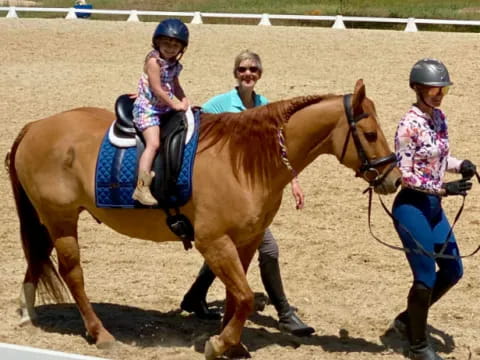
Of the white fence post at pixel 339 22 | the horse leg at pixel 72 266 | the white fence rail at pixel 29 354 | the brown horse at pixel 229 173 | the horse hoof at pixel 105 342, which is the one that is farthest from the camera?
the white fence post at pixel 339 22

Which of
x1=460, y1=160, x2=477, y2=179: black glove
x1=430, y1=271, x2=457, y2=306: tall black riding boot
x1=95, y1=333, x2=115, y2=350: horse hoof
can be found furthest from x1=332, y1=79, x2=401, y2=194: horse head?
x1=95, y1=333, x2=115, y2=350: horse hoof

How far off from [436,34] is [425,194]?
1354cm

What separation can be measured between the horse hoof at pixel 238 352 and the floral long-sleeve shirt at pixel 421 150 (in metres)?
1.56

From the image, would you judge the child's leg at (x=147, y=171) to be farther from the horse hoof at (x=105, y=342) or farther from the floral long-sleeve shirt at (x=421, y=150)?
the floral long-sleeve shirt at (x=421, y=150)

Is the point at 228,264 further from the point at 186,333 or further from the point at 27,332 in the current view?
the point at 27,332

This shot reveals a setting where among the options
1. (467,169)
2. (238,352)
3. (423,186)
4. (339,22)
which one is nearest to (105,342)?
(238,352)

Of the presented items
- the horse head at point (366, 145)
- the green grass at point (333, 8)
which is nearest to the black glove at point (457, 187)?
the horse head at point (366, 145)

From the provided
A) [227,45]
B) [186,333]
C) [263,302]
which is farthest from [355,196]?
[227,45]

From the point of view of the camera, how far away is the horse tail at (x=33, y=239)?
692 centimetres

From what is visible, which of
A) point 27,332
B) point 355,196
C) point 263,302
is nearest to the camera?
point 27,332

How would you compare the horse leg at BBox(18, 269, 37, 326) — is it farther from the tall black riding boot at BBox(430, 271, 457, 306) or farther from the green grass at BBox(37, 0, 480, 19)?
the green grass at BBox(37, 0, 480, 19)

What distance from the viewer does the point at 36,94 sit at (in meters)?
15.5

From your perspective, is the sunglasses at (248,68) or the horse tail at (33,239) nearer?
the sunglasses at (248,68)

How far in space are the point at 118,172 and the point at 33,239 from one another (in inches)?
45.7
